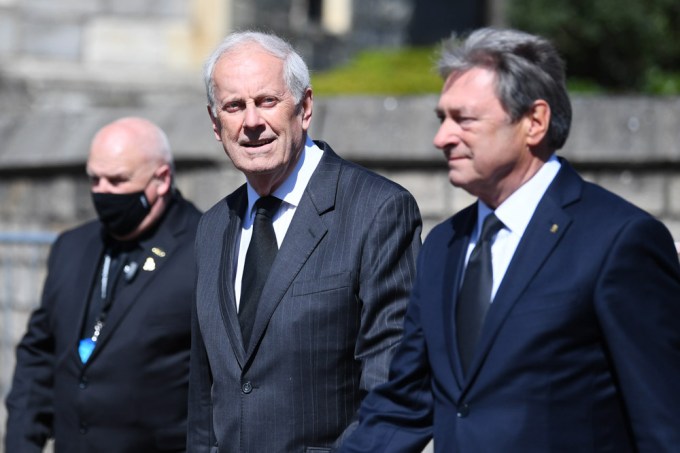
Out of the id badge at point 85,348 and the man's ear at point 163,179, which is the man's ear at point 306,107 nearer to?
the man's ear at point 163,179

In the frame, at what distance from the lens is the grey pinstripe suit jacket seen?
341cm

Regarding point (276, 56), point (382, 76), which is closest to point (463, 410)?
point (276, 56)

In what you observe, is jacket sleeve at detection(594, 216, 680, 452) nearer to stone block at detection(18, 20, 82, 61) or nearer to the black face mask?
the black face mask

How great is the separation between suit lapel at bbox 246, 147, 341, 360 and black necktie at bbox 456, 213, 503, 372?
0.56 m

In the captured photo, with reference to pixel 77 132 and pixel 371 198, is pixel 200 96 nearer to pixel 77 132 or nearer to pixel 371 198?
pixel 77 132

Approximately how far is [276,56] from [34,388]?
1.91m

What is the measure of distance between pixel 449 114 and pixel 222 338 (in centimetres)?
97

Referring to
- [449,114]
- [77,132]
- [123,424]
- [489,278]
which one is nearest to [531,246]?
[489,278]

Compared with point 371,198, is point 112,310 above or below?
below

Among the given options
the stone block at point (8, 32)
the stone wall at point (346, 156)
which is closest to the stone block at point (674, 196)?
the stone wall at point (346, 156)

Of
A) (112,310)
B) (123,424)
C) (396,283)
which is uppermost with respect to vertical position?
(396,283)

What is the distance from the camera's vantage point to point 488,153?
300cm

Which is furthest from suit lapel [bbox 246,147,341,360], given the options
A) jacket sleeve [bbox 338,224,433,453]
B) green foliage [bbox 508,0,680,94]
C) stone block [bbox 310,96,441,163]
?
green foliage [bbox 508,0,680,94]

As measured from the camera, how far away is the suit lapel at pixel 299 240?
136 inches
